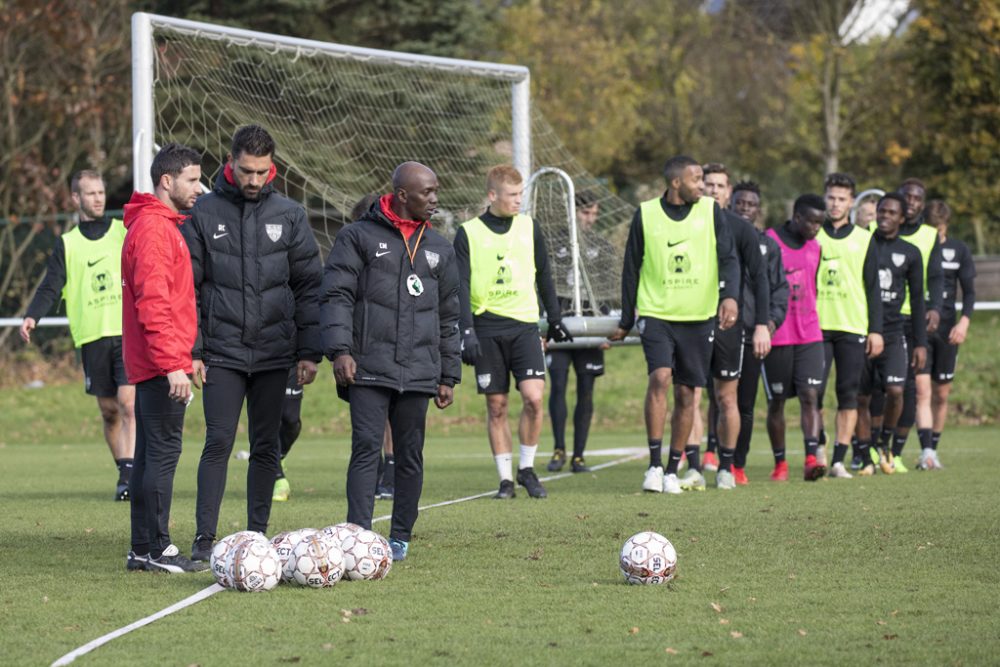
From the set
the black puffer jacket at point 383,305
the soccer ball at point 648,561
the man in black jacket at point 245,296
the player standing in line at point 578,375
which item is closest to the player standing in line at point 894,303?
the player standing in line at point 578,375

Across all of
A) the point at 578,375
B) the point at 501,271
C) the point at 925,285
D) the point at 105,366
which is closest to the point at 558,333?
the point at 501,271

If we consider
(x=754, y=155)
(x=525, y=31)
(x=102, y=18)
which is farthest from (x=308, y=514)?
(x=754, y=155)

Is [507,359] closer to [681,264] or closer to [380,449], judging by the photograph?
[681,264]

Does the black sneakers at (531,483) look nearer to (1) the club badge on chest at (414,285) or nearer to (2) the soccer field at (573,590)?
(2) the soccer field at (573,590)

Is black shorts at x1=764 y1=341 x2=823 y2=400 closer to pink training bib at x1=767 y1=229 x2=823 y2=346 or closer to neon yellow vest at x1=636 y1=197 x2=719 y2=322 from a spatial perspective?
pink training bib at x1=767 y1=229 x2=823 y2=346

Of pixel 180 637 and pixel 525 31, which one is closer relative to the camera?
pixel 180 637

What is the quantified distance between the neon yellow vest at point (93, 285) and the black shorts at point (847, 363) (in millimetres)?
5752

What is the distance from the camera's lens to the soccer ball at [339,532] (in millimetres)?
6992

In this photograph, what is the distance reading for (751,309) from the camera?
1189 centimetres

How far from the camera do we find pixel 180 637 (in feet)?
18.6

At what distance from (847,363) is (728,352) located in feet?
4.49

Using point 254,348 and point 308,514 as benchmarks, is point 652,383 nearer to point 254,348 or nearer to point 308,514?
point 308,514

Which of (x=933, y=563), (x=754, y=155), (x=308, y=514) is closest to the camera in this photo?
(x=933, y=563)

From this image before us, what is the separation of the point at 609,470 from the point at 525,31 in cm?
2481
